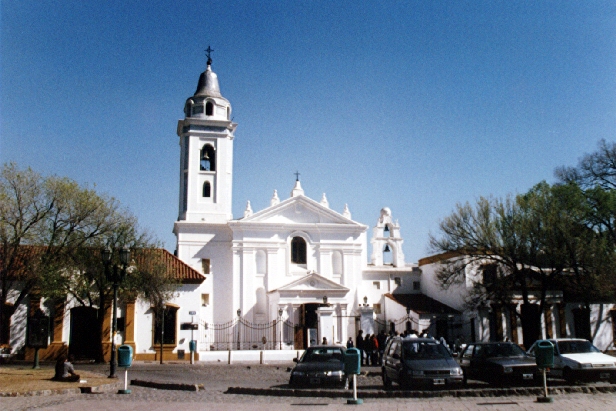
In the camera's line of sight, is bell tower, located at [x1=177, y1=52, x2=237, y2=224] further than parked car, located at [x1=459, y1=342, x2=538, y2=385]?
Yes

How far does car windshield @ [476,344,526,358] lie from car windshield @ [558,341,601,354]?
4.43ft

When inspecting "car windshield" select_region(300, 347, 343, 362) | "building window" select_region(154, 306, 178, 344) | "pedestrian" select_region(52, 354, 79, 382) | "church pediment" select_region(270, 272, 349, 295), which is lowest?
"pedestrian" select_region(52, 354, 79, 382)

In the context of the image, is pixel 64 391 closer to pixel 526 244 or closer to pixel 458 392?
pixel 458 392

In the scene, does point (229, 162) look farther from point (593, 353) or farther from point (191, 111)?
point (593, 353)

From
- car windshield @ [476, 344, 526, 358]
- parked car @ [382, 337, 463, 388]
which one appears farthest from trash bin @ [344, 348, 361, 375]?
car windshield @ [476, 344, 526, 358]

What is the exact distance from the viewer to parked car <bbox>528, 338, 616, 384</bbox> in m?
17.1

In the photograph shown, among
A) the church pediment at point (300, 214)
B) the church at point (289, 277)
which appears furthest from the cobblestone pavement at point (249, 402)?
the church pediment at point (300, 214)

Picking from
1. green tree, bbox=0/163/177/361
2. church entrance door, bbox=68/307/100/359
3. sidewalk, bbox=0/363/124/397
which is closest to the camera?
sidewalk, bbox=0/363/124/397

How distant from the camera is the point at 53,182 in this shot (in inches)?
1105

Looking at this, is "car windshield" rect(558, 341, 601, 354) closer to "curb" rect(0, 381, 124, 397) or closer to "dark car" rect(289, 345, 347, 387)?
"dark car" rect(289, 345, 347, 387)

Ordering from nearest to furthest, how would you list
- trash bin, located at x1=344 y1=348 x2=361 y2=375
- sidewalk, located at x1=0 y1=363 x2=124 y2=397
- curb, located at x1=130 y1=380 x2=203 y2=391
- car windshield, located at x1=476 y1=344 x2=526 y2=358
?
trash bin, located at x1=344 y1=348 x2=361 y2=375 < sidewalk, located at x1=0 y1=363 x2=124 y2=397 < curb, located at x1=130 y1=380 x2=203 y2=391 < car windshield, located at x1=476 y1=344 x2=526 y2=358

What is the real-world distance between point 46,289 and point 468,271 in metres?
24.0

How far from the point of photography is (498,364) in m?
16.8

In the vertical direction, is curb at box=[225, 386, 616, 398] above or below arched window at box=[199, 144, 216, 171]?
below
